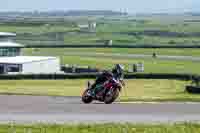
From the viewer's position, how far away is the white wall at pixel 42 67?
73.2m

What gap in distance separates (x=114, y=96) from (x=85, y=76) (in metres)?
34.0

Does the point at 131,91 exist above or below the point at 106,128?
below

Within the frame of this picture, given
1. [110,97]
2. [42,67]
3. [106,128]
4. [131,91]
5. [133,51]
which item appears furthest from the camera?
[133,51]

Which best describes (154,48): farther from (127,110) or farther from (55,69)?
(127,110)

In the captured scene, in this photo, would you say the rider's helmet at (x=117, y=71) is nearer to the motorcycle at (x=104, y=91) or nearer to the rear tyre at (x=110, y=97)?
the motorcycle at (x=104, y=91)

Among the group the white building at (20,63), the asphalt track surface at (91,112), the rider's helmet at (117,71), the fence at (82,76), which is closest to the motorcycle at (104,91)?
the rider's helmet at (117,71)

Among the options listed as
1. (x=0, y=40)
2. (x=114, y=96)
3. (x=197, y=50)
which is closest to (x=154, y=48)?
(x=197, y=50)

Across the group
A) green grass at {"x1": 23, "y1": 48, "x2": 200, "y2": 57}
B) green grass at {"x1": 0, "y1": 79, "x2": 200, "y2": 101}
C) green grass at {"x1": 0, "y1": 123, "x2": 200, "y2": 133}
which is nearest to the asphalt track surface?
green grass at {"x1": 0, "y1": 123, "x2": 200, "y2": 133}

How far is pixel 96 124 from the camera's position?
15.7 metres

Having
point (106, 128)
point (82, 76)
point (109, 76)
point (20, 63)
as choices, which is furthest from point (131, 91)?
point (20, 63)

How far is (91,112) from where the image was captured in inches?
740

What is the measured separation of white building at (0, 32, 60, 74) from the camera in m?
72.4

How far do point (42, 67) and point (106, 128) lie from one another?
62.6 meters

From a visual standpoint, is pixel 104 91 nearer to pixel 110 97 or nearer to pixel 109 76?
pixel 110 97
